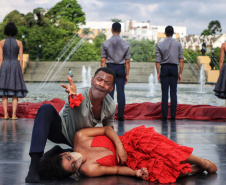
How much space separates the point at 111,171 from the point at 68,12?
64065mm

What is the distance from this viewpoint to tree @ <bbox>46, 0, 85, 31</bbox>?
65.8 m

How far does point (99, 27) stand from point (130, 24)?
12.0m

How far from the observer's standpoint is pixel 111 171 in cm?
389

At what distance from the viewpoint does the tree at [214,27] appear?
105m

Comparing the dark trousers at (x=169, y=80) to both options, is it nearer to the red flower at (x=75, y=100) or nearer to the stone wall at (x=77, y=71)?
the red flower at (x=75, y=100)

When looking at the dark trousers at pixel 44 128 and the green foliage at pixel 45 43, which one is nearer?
the dark trousers at pixel 44 128

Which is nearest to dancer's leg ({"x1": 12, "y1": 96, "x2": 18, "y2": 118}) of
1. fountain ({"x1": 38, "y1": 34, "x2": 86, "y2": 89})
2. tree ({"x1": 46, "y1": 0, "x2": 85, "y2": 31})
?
fountain ({"x1": 38, "y1": 34, "x2": 86, "y2": 89})

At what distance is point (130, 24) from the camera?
153125 millimetres

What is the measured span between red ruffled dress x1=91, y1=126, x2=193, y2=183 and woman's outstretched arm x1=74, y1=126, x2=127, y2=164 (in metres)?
0.05

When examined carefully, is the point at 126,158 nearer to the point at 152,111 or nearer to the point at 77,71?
the point at 152,111

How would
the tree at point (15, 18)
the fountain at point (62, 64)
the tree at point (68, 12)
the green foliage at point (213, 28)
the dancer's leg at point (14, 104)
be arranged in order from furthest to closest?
the green foliage at point (213, 28), the tree at point (68, 12), the tree at point (15, 18), the fountain at point (62, 64), the dancer's leg at point (14, 104)

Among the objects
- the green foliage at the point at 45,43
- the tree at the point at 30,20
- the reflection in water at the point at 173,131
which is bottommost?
the reflection in water at the point at 173,131

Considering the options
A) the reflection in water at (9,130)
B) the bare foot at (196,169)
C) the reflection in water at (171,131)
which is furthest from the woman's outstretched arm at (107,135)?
the reflection in water at (171,131)

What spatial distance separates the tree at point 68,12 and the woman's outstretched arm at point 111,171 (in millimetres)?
62354
